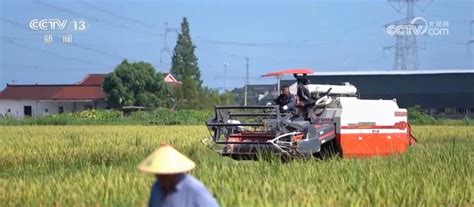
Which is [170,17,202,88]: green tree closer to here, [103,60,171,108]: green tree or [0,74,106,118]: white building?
[0,74,106,118]: white building

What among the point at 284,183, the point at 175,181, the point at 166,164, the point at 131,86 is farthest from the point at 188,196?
the point at 131,86

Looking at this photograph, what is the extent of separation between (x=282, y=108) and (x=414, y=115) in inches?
1261

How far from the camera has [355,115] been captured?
45.3ft

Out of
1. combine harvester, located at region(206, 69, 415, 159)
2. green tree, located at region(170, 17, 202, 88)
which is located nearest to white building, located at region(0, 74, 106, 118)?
green tree, located at region(170, 17, 202, 88)

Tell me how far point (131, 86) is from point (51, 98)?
40.9 feet

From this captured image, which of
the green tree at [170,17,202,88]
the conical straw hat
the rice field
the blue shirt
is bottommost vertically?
the rice field

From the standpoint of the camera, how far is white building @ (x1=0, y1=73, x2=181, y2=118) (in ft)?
232

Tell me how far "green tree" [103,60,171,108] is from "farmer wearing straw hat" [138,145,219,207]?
5721cm

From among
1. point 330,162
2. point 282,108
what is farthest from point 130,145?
point 330,162

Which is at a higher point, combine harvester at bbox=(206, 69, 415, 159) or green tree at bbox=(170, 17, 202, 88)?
green tree at bbox=(170, 17, 202, 88)

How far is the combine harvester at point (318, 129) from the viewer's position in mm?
12875

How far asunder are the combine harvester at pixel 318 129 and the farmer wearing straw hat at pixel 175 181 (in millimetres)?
7442

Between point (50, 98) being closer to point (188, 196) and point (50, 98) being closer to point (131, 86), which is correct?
point (131, 86)

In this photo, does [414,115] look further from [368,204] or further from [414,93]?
[368,204]
